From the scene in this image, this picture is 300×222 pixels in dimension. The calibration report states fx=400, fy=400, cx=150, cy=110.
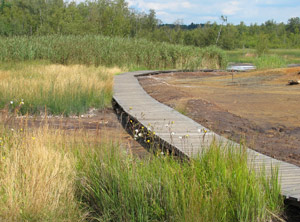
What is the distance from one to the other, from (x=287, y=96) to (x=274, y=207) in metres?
8.88

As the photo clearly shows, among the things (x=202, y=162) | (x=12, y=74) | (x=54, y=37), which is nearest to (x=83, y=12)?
(x=54, y=37)

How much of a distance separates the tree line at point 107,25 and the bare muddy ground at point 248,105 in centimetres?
1243

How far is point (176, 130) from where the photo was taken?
596 cm

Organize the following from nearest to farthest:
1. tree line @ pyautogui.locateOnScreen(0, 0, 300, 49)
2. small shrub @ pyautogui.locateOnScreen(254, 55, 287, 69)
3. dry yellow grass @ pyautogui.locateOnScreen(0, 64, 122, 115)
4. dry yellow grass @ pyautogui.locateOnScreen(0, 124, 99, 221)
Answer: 1. dry yellow grass @ pyautogui.locateOnScreen(0, 124, 99, 221)
2. dry yellow grass @ pyautogui.locateOnScreen(0, 64, 122, 115)
3. small shrub @ pyautogui.locateOnScreen(254, 55, 287, 69)
4. tree line @ pyautogui.locateOnScreen(0, 0, 300, 49)

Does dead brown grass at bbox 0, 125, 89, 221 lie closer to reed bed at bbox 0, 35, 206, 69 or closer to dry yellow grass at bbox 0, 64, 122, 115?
dry yellow grass at bbox 0, 64, 122, 115

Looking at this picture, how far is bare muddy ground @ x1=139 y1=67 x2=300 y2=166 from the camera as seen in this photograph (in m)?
6.43

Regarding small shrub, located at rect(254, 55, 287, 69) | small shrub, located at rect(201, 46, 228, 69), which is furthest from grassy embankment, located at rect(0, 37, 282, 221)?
small shrub, located at rect(201, 46, 228, 69)

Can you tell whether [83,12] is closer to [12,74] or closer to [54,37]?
[54,37]

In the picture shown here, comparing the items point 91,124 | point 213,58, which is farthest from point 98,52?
point 91,124

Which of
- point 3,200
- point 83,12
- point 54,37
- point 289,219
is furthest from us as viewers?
point 83,12

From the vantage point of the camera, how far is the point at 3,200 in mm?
3416

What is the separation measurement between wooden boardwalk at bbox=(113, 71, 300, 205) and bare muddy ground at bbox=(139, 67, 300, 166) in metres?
0.40

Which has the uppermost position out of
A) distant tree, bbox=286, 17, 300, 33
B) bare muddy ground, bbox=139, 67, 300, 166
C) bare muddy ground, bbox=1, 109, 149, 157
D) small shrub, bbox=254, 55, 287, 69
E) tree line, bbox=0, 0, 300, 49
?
distant tree, bbox=286, 17, 300, 33

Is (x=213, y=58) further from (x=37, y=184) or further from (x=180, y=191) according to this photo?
(x=37, y=184)
